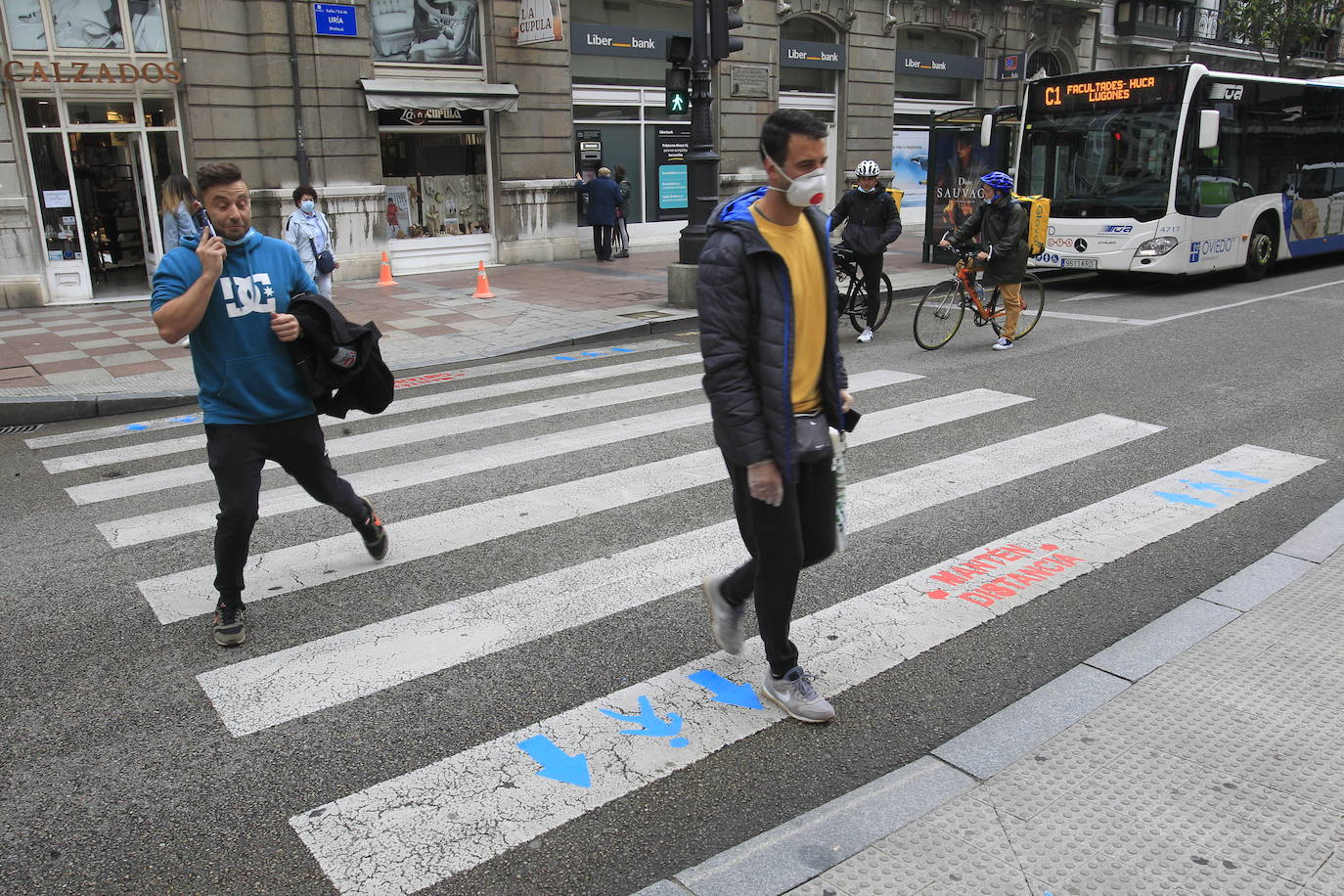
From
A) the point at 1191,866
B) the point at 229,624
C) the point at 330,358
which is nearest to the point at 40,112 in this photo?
the point at 330,358

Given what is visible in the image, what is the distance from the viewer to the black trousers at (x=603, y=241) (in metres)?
19.3

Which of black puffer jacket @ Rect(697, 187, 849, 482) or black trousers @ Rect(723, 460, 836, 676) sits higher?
black puffer jacket @ Rect(697, 187, 849, 482)

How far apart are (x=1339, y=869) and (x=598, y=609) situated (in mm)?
2775

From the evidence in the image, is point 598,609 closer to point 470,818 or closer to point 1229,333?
point 470,818

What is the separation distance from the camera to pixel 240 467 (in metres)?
4.14

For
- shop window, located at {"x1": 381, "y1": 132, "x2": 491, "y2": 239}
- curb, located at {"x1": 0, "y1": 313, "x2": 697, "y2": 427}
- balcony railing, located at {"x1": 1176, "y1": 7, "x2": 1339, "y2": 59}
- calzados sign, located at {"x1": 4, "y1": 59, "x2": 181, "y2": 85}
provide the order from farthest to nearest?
balcony railing, located at {"x1": 1176, "y1": 7, "x2": 1339, "y2": 59} < shop window, located at {"x1": 381, "y1": 132, "x2": 491, "y2": 239} < calzados sign, located at {"x1": 4, "y1": 59, "x2": 181, "y2": 85} < curb, located at {"x1": 0, "y1": 313, "x2": 697, "y2": 427}

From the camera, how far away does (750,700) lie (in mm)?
3721

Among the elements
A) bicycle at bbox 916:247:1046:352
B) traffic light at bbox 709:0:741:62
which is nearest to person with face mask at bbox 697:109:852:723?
bicycle at bbox 916:247:1046:352

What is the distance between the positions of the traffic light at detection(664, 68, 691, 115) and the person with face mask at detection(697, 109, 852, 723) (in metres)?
10.1

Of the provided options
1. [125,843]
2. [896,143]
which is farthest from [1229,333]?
[896,143]

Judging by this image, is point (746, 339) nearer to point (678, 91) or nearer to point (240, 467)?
point (240, 467)

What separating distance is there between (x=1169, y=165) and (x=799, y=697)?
12.6 m

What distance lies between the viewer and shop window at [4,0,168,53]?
14227 mm

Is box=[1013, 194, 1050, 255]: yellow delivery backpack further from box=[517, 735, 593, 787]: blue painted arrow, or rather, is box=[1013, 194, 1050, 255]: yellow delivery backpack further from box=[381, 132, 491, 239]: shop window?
box=[381, 132, 491, 239]: shop window
